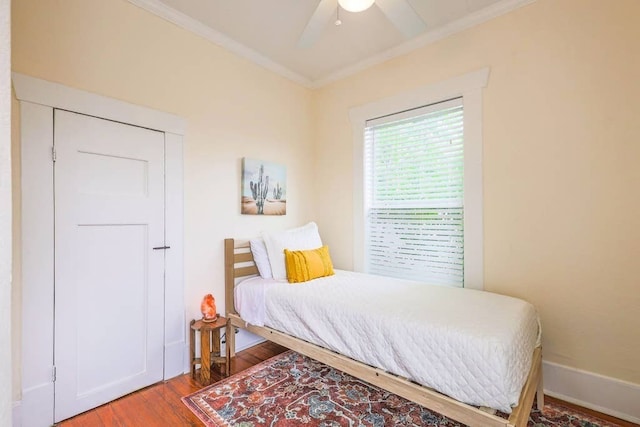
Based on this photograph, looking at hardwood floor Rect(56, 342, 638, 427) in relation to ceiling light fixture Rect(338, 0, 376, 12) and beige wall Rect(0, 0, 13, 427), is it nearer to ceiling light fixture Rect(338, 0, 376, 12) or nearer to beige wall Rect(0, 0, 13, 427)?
beige wall Rect(0, 0, 13, 427)

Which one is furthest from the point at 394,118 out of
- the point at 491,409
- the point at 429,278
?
the point at 491,409

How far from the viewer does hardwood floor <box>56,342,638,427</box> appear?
186 centimetres

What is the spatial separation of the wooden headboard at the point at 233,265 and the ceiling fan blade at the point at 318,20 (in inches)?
67.5

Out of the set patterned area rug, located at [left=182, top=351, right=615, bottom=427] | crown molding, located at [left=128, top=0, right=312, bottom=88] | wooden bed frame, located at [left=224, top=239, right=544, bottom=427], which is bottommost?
patterned area rug, located at [left=182, top=351, right=615, bottom=427]

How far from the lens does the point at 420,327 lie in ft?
5.33

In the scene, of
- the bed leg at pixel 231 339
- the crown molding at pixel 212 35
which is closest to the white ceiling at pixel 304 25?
the crown molding at pixel 212 35

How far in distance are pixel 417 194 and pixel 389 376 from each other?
1646 millimetres

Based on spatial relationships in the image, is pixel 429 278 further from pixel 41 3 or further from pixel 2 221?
pixel 41 3

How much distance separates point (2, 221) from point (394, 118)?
2.86 meters

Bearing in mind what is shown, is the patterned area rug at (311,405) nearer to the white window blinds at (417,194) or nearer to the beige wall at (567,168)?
the beige wall at (567,168)

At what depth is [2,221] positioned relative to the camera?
0.56 meters

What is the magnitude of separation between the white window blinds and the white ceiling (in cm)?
63

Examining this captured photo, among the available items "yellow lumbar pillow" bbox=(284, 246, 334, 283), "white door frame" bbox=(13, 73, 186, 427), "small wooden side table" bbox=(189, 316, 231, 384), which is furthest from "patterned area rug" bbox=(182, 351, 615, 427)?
"white door frame" bbox=(13, 73, 186, 427)

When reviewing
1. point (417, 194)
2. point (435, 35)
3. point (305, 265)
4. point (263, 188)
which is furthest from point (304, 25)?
point (305, 265)
